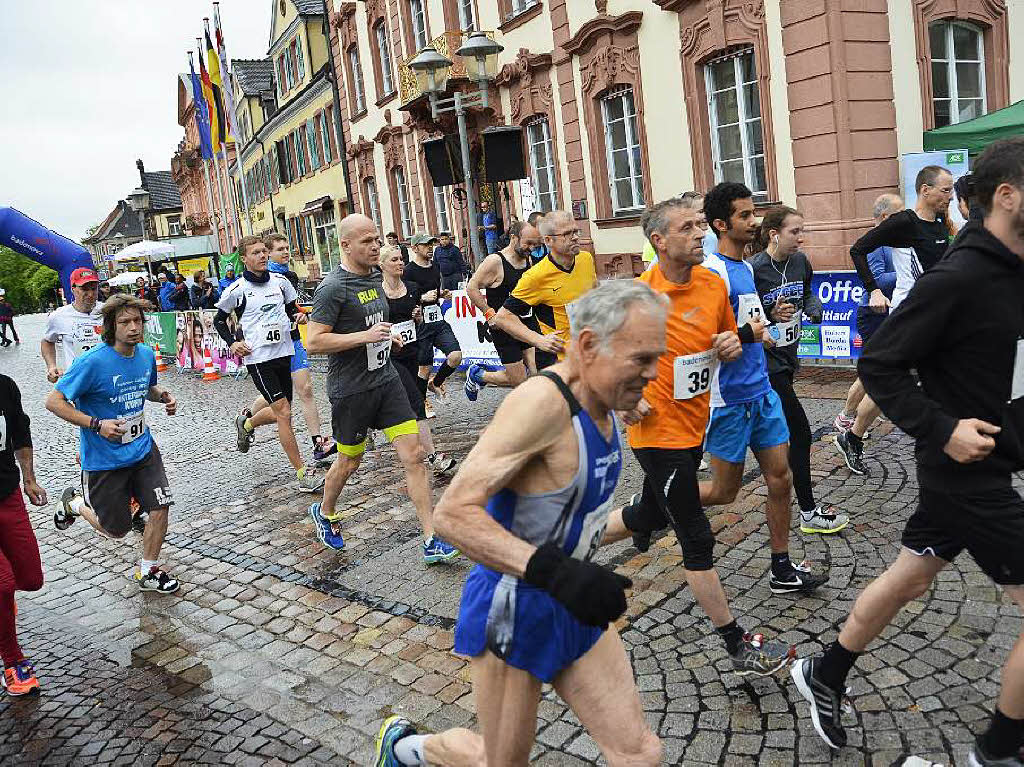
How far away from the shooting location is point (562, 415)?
2.31 m

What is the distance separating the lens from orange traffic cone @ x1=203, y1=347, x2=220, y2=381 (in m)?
17.9

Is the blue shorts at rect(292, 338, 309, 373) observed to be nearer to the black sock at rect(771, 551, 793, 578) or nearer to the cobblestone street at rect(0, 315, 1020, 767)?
the cobblestone street at rect(0, 315, 1020, 767)

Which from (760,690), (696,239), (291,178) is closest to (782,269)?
(696,239)

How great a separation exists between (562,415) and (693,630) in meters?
2.36

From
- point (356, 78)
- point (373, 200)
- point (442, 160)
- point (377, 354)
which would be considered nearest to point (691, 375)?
point (377, 354)

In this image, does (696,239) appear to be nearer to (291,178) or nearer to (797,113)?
(797,113)

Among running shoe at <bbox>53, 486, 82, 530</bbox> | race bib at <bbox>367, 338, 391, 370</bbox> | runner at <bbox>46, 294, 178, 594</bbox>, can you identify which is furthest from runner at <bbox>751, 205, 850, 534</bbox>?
running shoe at <bbox>53, 486, 82, 530</bbox>

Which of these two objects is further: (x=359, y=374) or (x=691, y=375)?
(x=359, y=374)

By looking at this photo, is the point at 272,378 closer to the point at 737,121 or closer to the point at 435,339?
the point at 435,339

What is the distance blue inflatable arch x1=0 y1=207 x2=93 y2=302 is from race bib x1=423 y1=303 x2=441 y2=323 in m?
5.25

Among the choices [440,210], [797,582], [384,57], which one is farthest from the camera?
[384,57]

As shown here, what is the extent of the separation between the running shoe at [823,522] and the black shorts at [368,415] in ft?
8.17

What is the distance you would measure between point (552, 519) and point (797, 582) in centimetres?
253

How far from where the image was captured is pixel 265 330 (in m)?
8.40
